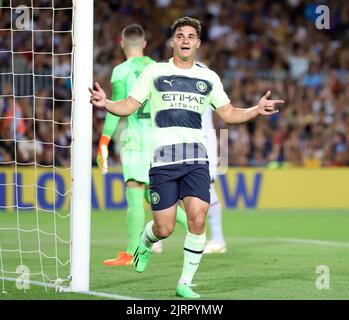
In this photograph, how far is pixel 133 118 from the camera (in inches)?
435

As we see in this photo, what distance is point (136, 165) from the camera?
1091 cm

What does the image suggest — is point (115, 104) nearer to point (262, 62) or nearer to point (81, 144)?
point (81, 144)

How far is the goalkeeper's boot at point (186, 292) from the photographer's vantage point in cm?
802

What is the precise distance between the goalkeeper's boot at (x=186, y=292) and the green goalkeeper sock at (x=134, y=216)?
2.81 metres

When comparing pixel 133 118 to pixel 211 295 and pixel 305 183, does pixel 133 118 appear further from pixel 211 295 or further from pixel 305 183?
pixel 305 183

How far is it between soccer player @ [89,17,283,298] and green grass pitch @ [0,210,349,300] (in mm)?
653

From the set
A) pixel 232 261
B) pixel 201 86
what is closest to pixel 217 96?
pixel 201 86

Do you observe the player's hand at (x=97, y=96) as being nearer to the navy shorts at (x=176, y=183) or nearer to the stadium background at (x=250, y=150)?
the navy shorts at (x=176, y=183)

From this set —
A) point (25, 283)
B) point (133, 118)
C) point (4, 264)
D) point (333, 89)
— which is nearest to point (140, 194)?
point (133, 118)

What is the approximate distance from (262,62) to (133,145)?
13.9m

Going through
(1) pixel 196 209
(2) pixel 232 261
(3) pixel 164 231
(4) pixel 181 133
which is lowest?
(2) pixel 232 261

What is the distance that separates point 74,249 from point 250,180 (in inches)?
482

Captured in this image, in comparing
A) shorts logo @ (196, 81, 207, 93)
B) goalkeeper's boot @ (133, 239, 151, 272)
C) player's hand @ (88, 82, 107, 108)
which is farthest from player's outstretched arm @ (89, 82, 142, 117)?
goalkeeper's boot @ (133, 239, 151, 272)

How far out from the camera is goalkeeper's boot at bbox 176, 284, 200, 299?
26.3 feet
